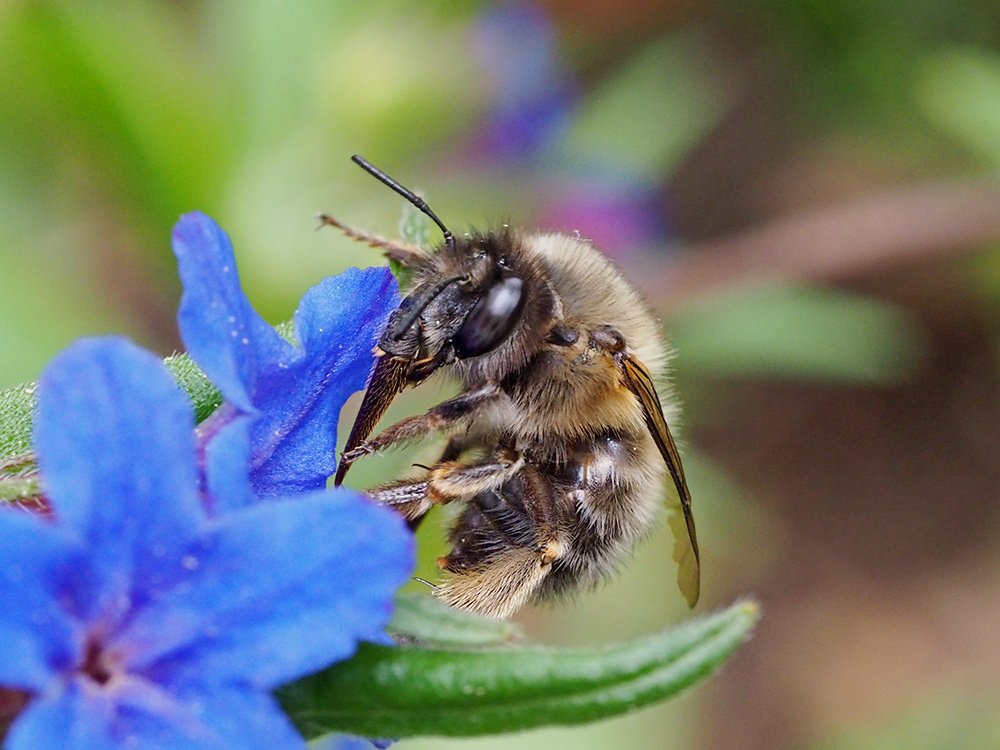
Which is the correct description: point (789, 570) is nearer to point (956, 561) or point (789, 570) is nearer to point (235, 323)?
point (956, 561)

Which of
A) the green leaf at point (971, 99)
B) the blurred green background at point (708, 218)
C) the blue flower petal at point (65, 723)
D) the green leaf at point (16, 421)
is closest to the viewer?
the blue flower petal at point (65, 723)

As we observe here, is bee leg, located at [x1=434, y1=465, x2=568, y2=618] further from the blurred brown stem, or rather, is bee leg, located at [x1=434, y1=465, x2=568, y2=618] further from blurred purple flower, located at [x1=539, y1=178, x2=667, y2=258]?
blurred purple flower, located at [x1=539, y1=178, x2=667, y2=258]

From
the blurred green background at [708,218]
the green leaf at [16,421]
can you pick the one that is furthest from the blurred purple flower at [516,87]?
the green leaf at [16,421]

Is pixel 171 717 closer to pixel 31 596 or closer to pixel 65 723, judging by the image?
pixel 65 723

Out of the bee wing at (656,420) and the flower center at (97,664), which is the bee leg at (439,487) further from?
the flower center at (97,664)

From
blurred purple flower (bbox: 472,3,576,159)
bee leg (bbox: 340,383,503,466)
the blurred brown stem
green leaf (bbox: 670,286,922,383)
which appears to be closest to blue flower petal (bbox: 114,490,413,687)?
bee leg (bbox: 340,383,503,466)

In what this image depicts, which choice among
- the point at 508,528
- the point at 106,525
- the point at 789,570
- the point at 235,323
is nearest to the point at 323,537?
the point at 106,525

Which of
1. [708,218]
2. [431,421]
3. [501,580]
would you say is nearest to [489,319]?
[431,421]

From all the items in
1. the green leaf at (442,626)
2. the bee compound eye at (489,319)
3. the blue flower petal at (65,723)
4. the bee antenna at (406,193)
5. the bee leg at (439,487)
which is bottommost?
the blue flower petal at (65,723)

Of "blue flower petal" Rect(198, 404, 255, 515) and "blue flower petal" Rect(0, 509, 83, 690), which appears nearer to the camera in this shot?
"blue flower petal" Rect(0, 509, 83, 690)
